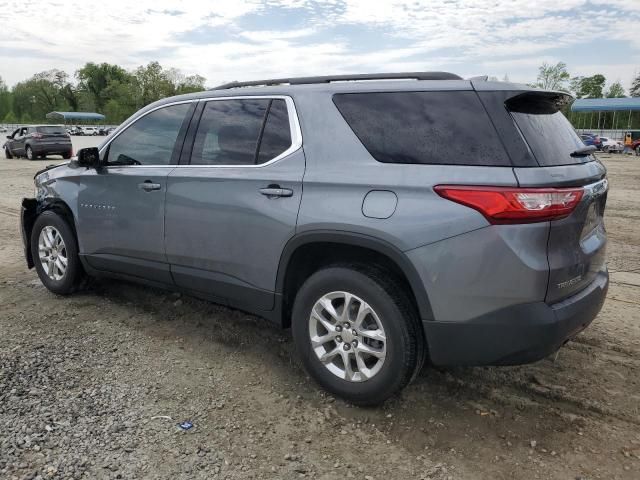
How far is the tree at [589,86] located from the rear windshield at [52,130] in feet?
213

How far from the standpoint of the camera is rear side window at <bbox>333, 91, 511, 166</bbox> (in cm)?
274

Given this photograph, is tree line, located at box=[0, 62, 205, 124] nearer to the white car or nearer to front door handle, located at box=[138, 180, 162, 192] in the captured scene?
the white car

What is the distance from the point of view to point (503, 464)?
2.68 metres

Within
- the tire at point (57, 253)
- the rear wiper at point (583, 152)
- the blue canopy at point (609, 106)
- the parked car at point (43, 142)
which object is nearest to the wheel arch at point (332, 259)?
the rear wiper at point (583, 152)

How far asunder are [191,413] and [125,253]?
→ 1748mm

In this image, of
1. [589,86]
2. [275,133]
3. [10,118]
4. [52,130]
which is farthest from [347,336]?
[10,118]

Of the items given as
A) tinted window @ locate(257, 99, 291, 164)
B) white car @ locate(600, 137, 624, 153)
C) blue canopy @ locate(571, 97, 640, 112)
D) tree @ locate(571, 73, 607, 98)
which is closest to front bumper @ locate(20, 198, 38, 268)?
tinted window @ locate(257, 99, 291, 164)

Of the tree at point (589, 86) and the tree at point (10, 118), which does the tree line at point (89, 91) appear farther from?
the tree at point (589, 86)

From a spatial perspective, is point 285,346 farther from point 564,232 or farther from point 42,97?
point 42,97

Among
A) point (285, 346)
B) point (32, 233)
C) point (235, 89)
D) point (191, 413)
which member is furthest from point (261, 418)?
point (32, 233)

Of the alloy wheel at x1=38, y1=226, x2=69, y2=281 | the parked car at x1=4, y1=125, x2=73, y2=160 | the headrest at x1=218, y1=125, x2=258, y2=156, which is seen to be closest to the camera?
the headrest at x1=218, y1=125, x2=258, y2=156

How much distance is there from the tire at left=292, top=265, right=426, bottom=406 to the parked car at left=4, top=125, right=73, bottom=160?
2291 cm

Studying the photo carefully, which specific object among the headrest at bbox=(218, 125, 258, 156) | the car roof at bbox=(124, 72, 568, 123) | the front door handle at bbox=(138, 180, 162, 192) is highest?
the car roof at bbox=(124, 72, 568, 123)

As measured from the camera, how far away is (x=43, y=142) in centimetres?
2311
